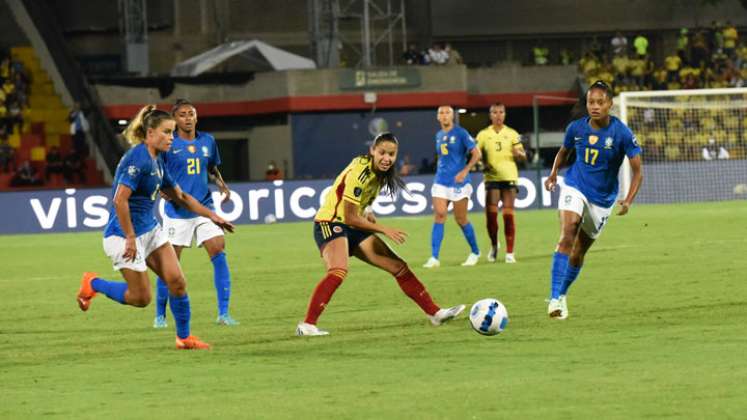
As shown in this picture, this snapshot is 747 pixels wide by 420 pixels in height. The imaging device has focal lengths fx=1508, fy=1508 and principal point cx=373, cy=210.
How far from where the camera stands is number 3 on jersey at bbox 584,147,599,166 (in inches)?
554

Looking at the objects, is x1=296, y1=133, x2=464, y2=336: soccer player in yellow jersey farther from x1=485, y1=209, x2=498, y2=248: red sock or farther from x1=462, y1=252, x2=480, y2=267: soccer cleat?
x1=485, y1=209, x2=498, y2=248: red sock

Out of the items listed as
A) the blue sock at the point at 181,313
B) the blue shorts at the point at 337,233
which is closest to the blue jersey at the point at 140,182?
the blue sock at the point at 181,313

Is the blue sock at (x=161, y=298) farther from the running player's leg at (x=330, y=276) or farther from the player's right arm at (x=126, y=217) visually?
the player's right arm at (x=126, y=217)

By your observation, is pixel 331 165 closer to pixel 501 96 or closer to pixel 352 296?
pixel 501 96

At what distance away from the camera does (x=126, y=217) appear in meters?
11.6

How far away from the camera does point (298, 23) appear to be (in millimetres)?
51844

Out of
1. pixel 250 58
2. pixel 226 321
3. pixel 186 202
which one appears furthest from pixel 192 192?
pixel 250 58

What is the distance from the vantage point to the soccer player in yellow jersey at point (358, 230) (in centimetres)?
1252

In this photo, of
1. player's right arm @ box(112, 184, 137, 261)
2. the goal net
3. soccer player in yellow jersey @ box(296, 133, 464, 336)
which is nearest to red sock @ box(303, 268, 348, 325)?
soccer player in yellow jersey @ box(296, 133, 464, 336)

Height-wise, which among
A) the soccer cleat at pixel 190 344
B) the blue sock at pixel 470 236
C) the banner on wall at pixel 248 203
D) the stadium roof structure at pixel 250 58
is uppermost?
the stadium roof structure at pixel 250 58

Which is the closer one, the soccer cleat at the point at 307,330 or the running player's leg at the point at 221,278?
the soccer cleat at the point at 307,330

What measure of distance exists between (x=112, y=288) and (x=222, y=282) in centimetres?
222

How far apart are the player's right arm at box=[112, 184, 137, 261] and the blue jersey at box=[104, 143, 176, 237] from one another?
6 centimetres

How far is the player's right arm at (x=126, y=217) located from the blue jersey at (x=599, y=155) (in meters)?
4.42
